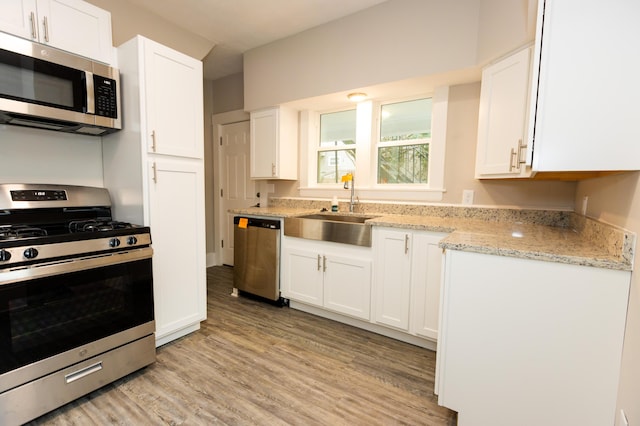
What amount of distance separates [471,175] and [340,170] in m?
1.36

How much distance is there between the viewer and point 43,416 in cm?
146

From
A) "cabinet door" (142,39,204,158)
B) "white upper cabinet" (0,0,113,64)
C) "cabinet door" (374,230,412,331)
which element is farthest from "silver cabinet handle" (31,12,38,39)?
"cabinet door" (374,230,412,331)

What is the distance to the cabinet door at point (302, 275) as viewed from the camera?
2578 millimetres

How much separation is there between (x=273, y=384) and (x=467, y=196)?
2.08 metres

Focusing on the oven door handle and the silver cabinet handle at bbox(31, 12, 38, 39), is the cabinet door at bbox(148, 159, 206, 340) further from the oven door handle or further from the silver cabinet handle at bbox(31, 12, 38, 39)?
the silver cabinet handle at bbox(31, 12, 38, 39)

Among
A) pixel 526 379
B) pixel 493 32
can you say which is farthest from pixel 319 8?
pixel 526 379

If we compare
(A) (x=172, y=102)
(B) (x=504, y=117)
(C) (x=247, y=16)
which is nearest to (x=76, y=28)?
(A) (x=172, y=102)

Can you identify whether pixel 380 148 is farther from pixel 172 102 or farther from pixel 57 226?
pixel 57 226

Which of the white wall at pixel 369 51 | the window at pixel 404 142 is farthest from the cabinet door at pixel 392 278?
the white wall at pixel 369 51

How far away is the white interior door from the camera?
12.9ft

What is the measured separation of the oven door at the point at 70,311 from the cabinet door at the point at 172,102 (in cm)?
78

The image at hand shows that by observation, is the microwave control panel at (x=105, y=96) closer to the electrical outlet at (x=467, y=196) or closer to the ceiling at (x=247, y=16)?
the ceiling at (x=247, y=16)

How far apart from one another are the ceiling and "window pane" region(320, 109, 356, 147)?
918mm

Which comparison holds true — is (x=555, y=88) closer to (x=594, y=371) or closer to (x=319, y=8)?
(x=594, y=371)
